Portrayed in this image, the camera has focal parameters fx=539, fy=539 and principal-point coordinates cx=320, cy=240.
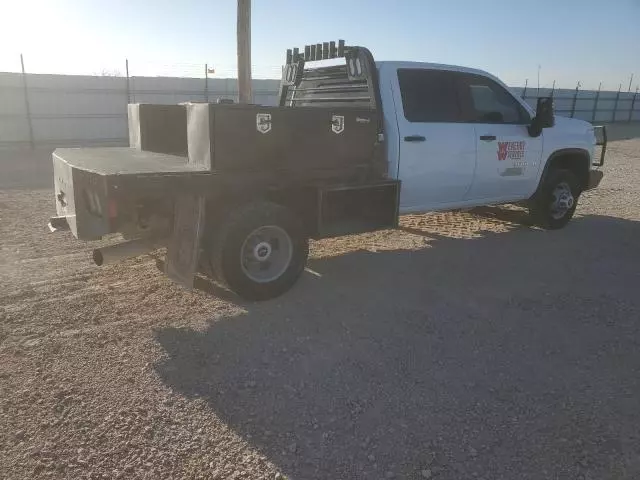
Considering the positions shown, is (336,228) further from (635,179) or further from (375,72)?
(635,179)

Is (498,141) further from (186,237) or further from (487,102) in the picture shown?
(186,237)

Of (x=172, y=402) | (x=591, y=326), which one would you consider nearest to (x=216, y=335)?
(x=172, y=402)

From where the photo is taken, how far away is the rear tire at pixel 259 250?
14.0 feet

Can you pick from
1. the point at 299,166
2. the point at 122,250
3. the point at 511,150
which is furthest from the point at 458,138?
the point at 122,250

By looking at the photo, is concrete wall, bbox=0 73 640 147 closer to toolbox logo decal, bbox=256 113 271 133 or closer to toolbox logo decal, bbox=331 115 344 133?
toolbox logo decal, bbox=331 115 344 133

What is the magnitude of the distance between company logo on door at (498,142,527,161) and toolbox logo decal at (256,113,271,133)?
10.3 feet

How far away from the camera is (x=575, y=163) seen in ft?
23.9

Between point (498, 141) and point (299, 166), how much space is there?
9.12 feet

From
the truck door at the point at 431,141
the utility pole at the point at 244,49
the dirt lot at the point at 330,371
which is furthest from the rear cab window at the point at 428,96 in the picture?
the utility pole at the point at 244,49

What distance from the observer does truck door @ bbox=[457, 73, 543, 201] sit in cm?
602

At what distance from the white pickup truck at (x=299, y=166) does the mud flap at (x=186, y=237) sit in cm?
1

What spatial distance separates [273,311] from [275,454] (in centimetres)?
181


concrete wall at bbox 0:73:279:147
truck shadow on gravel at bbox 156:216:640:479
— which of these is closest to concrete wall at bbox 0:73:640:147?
concrete wall at bbox 0:73:279:147

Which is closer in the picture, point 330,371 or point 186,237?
point 330,371
